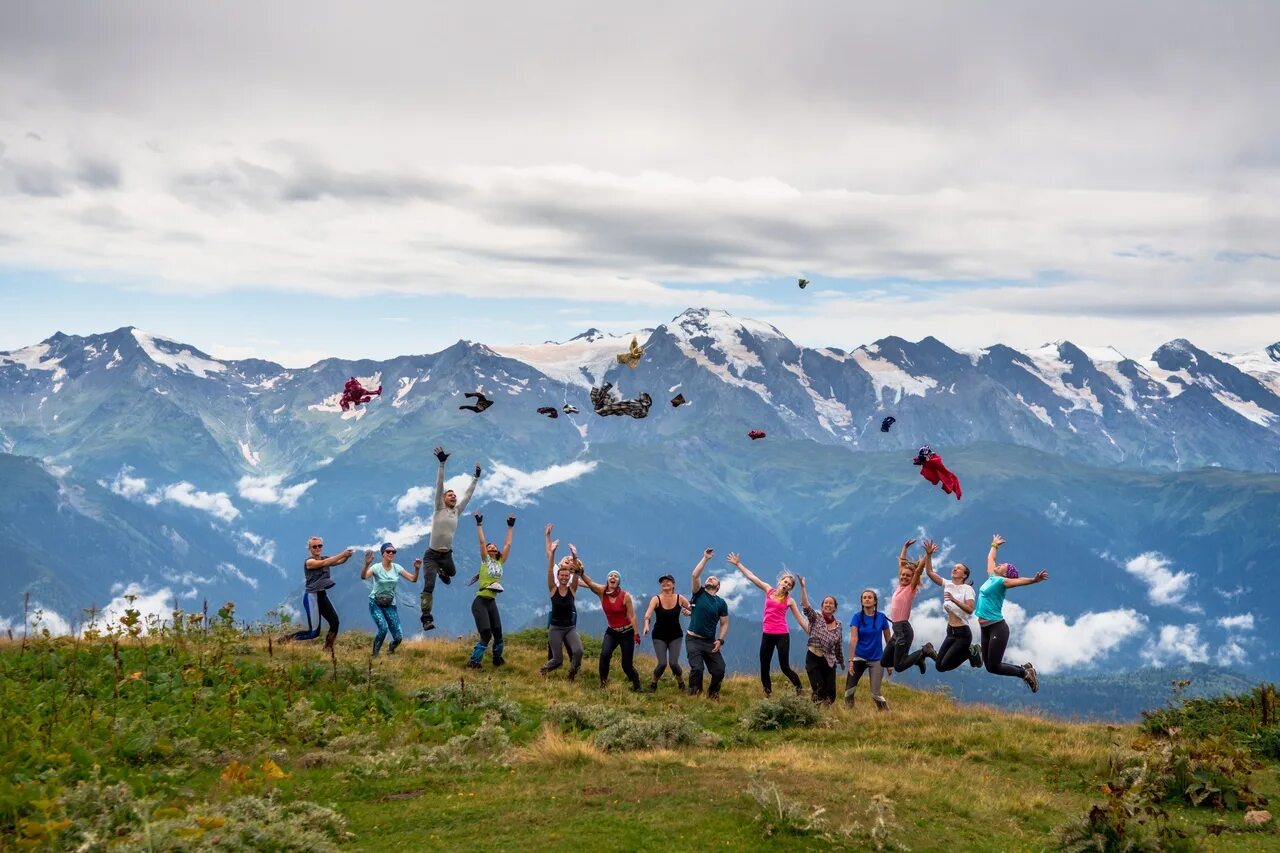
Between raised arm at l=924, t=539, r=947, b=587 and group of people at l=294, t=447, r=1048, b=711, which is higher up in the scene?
raised arm at l=924, t=539, r=947, b=587

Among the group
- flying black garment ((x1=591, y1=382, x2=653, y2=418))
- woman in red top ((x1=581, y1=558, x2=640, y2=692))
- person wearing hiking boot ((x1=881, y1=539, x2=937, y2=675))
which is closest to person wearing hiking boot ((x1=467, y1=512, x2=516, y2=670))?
woman in red top ((x1=581, y1=558, x2=640, y2=692))

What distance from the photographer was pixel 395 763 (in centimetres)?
1488

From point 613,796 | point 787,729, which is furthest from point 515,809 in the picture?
point 787,729

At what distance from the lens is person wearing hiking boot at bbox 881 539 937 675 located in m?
20.8

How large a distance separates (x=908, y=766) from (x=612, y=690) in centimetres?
718

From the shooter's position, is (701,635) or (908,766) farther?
(701,635)

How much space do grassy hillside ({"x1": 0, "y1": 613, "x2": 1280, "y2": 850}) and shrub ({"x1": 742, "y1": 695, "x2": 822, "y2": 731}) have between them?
1.5 inches

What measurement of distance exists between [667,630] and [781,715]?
326cm

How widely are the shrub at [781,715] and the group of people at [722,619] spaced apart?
1.04 m

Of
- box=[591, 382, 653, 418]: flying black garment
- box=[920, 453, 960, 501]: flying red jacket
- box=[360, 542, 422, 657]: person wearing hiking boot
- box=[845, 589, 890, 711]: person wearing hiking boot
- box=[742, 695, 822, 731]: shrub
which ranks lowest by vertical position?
box=[742, 695, 822, 731]: shrub

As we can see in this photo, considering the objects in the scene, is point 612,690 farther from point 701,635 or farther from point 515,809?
point 515,809

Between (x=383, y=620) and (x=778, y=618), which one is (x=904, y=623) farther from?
(x=383, y=620)

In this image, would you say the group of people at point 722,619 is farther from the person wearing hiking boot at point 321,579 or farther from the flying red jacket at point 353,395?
the flying red jacket at point 353,395

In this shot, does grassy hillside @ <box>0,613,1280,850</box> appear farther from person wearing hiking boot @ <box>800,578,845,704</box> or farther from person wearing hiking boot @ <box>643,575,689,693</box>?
person wearing hiking boot @ <box>800,578,845,704</box>
